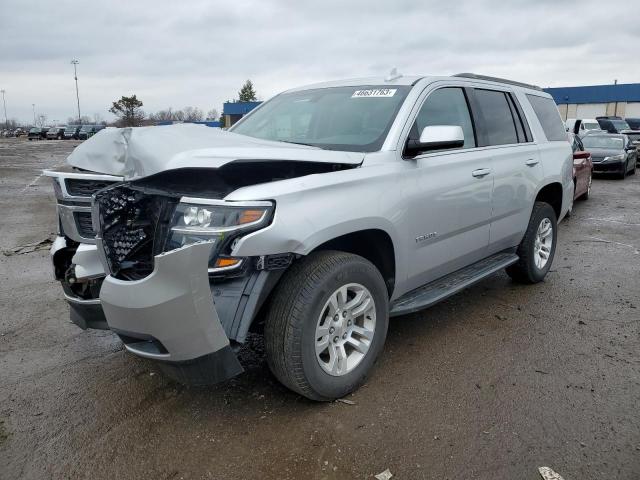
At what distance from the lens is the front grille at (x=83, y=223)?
347cm

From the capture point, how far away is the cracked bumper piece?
2.42 metres

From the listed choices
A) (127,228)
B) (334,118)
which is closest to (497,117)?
(334,118)

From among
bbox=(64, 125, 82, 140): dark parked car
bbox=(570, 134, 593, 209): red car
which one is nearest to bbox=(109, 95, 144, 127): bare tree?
bbox=(64, 125, 82, 140): dark parked car

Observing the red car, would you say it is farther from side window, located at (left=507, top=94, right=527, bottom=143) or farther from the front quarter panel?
the front quarter panel

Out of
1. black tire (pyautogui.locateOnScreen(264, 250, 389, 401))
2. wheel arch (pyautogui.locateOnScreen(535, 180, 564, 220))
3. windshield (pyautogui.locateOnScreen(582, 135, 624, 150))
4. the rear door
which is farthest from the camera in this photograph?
windshield (pyautogui.locateOnScreen(582, 135, 624, 150))

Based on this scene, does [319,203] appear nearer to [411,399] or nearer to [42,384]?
[411,399]

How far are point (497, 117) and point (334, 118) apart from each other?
5.58ft

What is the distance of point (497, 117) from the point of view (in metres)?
4.75

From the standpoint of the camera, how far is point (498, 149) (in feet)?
14.9

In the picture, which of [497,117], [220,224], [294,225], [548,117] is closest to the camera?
[220,224]

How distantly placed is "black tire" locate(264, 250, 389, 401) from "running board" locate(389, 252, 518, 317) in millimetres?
619

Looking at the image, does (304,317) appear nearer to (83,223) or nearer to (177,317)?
(177,317)

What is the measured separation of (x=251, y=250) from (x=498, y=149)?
283 cm

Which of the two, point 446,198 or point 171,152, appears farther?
point 446,198
